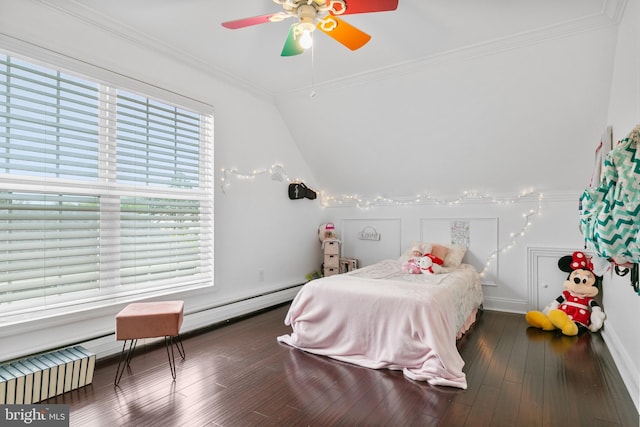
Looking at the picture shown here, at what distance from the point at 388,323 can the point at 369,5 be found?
2.11 metres

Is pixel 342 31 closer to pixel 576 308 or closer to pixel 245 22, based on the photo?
pixel 245 22

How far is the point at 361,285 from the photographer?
115 inches

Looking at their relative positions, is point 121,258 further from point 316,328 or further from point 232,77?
point 232,77

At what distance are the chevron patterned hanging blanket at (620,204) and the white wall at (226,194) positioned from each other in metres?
3.13

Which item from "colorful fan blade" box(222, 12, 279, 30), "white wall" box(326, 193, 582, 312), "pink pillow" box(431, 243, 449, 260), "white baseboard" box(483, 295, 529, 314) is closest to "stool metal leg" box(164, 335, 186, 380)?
"colorful fan blade" box(222, 12, 279, 30)

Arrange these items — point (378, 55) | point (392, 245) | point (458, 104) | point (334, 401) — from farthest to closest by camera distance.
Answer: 1. point (392, 245)
2. point (458, 104)
3. point (378, 55)
4. point (334, 401)

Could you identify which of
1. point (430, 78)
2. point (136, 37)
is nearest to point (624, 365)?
point (430, 78)

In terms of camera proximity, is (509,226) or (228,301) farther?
(509,226)

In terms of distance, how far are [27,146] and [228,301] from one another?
7.19 feet

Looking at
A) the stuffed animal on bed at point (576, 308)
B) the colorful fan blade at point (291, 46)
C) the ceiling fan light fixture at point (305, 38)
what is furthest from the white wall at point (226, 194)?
the stuffed animal on bed at point (576, 308)

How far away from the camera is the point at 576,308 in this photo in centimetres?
343

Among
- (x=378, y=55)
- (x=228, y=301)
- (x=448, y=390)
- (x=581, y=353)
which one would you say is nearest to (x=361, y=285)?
(x=448, y=390)

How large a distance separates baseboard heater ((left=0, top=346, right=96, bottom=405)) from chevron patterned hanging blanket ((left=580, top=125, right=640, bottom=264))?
294 centimetres
